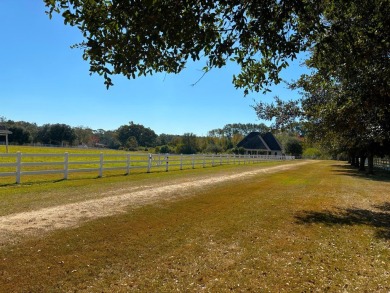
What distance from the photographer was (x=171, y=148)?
8988 centimetres

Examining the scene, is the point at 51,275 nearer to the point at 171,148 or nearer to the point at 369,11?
the point at 369,11

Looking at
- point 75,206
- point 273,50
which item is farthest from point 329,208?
point 75,206

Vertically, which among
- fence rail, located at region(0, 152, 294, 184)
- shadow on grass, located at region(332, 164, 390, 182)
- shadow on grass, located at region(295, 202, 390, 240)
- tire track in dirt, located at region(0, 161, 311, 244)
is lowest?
shadow on grass, located at region(332, 164, 390, 182)

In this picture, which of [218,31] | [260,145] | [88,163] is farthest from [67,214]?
[260,145]

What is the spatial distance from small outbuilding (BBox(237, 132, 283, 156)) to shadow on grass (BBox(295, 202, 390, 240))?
7810 cm

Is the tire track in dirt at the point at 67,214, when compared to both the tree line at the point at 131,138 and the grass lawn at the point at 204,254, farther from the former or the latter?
the tree line at the point at 131,138

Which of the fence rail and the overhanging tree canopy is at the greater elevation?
the overhanging tree canopy

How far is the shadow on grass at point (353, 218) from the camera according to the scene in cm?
825

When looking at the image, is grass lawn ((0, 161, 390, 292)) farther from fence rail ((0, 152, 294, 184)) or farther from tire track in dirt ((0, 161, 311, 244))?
fence rail ((0, 152, 294, 184))

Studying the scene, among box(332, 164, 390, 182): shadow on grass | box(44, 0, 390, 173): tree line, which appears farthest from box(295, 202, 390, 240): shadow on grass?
box(332, 164, 390, 182): shadow on grass

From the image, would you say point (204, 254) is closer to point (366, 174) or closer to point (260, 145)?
point (366, 174)

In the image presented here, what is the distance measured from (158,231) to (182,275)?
2127 mm

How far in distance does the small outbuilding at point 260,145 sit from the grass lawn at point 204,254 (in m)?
80.9

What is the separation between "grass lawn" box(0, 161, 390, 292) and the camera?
449 centimetres
